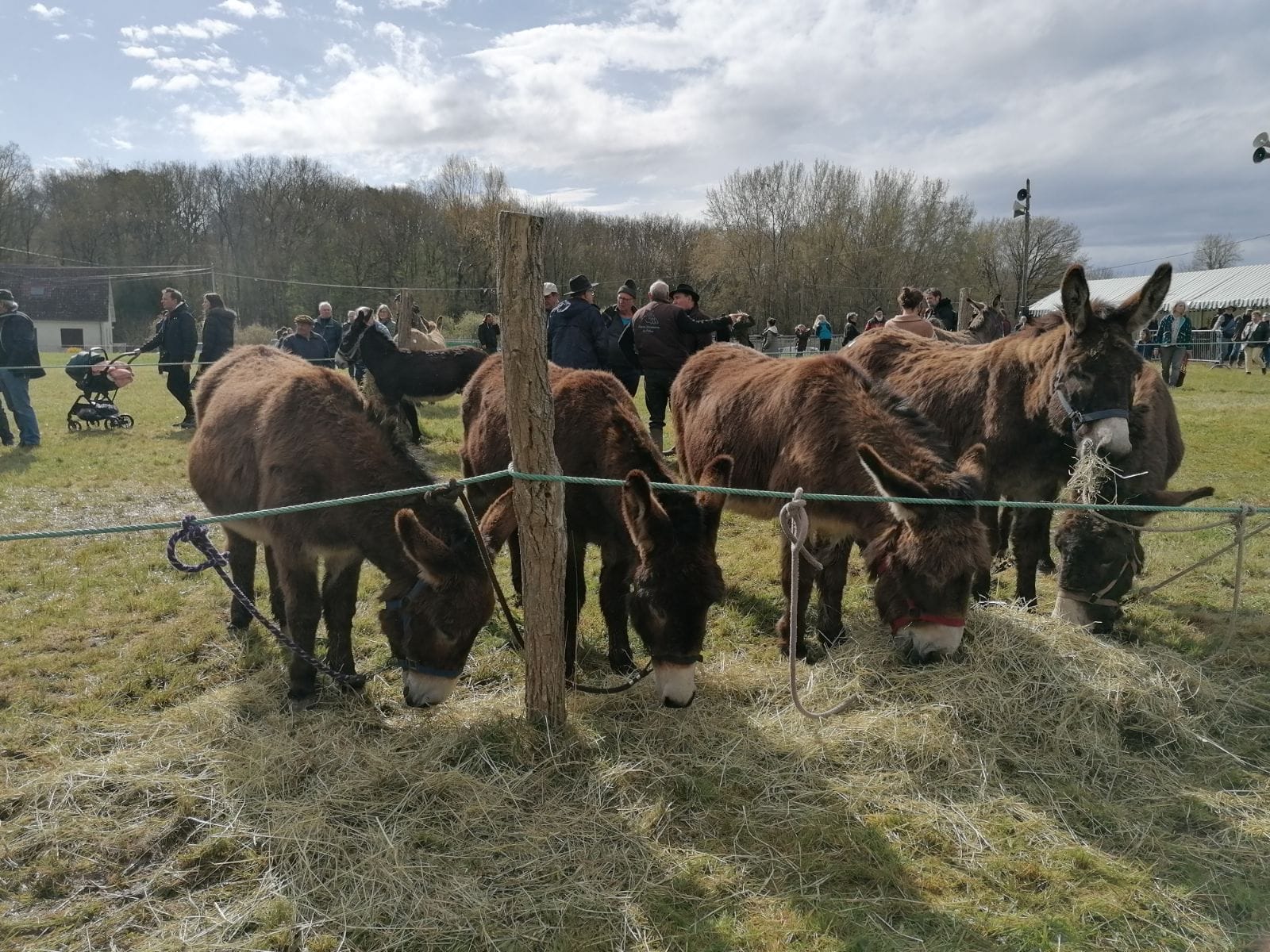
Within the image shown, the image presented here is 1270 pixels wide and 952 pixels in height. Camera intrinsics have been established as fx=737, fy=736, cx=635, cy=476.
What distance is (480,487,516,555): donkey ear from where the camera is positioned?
13.7ft

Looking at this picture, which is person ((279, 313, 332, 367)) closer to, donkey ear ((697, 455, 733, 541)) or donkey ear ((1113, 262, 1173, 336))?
donkey ear ((697, 455, 733, 541))

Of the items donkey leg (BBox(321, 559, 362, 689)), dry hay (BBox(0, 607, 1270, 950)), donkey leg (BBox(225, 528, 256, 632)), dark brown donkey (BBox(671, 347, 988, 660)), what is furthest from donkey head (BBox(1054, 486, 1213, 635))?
donkey leg (BBox(225, 528, 256, 632))

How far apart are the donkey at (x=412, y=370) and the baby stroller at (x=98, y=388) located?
4.94 metres

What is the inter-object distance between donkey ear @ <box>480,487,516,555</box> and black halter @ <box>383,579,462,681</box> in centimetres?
48

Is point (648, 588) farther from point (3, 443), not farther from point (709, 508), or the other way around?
point (3, 443)

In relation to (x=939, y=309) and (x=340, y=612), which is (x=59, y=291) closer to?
(x=939, y=309)

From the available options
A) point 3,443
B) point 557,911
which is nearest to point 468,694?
point 557,911

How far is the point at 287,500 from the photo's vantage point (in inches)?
165

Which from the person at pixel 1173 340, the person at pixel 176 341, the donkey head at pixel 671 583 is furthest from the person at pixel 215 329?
the person at pixel 1173 340

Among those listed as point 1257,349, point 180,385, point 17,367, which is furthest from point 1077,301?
point 1257,349

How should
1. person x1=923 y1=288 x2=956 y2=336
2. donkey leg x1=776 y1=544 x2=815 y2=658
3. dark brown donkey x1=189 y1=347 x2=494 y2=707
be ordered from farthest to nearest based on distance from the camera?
person x1=923 y1=288 x2=956 y2=336 < donkey leg x1=776 y1=544 x2=815 y2=658 < dark brown donkey x1=189 y1=347 x2=494 y2=707

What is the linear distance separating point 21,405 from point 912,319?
1403 cm

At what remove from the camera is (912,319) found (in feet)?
33.1

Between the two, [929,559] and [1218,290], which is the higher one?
[1218,290]
